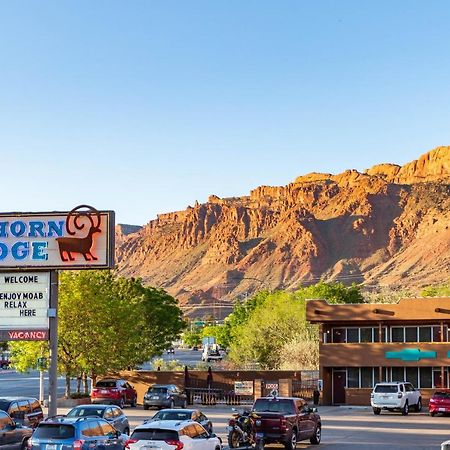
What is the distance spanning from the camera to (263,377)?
60.9m

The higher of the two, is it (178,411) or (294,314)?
(294,314)

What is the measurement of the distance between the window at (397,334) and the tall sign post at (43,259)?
99.8 ft

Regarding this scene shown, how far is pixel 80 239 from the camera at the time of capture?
35.1 m

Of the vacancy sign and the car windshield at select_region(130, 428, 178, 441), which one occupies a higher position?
the vacancy sign

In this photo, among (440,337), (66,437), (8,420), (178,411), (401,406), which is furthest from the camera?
(440,337)

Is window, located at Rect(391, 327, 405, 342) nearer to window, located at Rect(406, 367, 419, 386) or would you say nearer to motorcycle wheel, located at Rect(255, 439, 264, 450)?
window, located at Rect(406, 367, 419, 386)

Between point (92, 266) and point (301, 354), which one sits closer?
point (92, 266)

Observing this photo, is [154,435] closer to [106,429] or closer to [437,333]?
[106,429]

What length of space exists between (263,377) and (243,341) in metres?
19.5

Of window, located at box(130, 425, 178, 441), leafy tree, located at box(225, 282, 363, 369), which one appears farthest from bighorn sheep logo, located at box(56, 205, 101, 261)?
leafy tree, located at box(225, 282, 363, 369)

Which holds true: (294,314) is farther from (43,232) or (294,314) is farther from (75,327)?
(43,232)

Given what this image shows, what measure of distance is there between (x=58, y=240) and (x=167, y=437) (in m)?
14.2

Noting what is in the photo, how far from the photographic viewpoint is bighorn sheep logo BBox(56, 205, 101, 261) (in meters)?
35.0

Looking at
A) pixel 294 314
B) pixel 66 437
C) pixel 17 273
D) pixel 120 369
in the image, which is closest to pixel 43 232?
pixel 17 273
